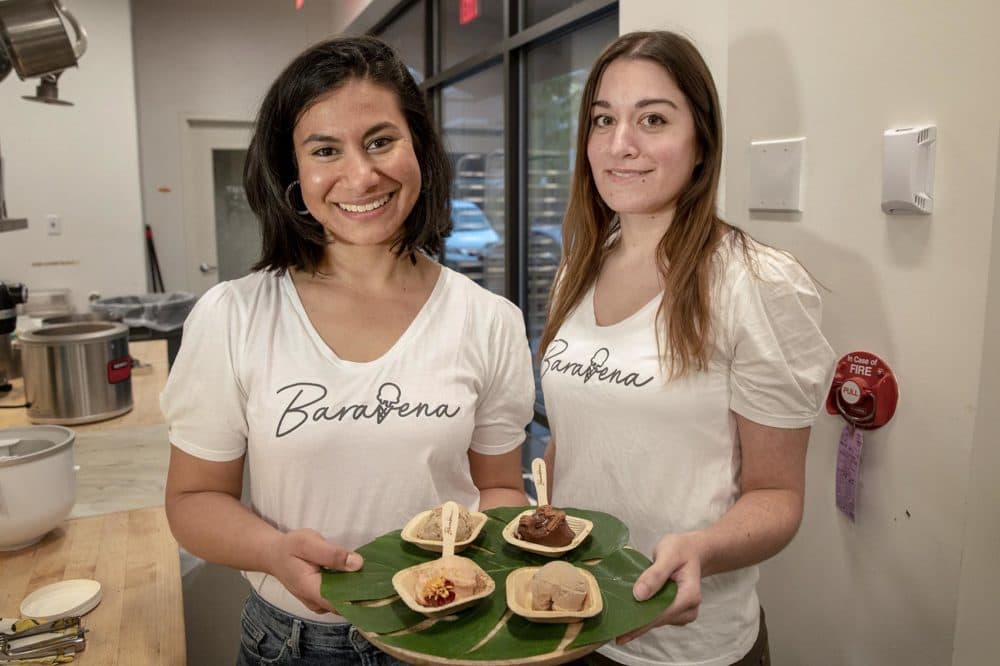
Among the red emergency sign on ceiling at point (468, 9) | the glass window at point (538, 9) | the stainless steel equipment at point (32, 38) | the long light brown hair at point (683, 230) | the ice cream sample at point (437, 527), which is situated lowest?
the ice cream sample at point (437, 527)

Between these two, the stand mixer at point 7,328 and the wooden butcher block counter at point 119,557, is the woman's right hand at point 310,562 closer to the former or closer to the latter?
the wooden butcher block counter at point 119,557

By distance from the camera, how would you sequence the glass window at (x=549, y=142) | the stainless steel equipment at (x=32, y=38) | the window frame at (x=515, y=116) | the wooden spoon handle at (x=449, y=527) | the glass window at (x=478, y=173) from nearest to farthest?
the wooden spoon handle at (x=449, y=527)
the stainless steel equipment at (x=32, y=38)
the glass window at (x=549, y=142)
the window frame at (x=515, y=116)
the glass window at (x=478, y=173)

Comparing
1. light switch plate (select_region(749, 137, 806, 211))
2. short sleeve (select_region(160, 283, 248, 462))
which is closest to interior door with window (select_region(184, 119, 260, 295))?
light switch plate (select_region(749, 137, 806, 211))

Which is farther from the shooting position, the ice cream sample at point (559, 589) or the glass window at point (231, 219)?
the glass window at point (231, 219)

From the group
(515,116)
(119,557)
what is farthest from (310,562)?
(515,116)

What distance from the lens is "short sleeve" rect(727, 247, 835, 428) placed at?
3.73ft

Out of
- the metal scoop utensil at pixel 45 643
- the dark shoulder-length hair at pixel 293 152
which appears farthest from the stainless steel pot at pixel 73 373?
the dark shoulder-length hair at pixel 293 152

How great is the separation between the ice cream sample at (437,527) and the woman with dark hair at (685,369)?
0.31 metres

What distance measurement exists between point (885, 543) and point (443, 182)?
97 centimetres

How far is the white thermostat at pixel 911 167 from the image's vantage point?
1.17 meters

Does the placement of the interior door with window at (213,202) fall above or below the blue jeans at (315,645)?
above

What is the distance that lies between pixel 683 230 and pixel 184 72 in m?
5.32

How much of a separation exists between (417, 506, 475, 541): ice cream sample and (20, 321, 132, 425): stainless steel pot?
1.57m

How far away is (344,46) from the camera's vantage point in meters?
1.07
